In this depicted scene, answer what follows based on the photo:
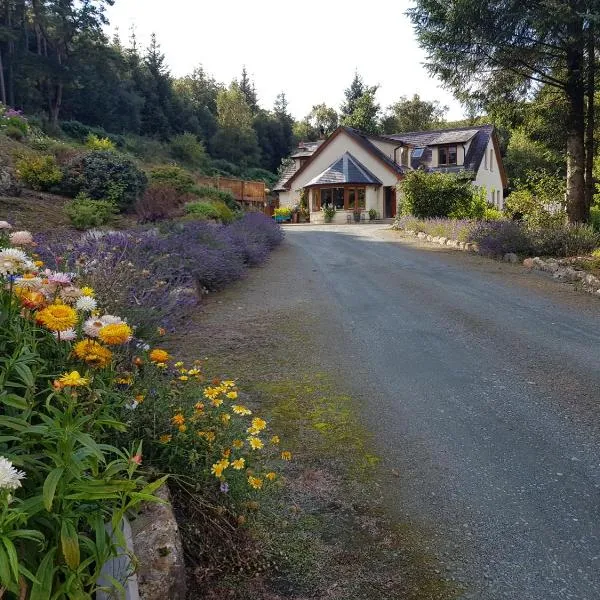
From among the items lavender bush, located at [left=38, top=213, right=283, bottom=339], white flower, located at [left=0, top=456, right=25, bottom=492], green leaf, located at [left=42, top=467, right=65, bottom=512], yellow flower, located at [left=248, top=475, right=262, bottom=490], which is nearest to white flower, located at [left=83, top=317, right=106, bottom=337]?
green leaf, located at [left=42, top=467, right=65, bottom=512]

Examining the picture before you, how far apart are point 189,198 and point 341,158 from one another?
22999mm

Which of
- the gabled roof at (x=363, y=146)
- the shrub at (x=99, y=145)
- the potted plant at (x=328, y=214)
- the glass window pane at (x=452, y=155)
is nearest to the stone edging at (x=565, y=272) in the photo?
the shrub at (x=99, y=145)

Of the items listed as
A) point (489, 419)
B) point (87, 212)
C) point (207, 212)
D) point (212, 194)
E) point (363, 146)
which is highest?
point (363, 146)

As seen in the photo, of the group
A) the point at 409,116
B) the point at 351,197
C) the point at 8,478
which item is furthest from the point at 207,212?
the point at 409,116

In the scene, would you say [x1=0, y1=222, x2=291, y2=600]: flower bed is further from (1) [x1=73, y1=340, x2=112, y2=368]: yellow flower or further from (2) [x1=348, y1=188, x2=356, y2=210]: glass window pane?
(2) [x1=348, y1=188, x2=356, y2=210]: glass window pane

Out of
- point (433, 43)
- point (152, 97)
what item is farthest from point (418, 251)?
point (152, 97)

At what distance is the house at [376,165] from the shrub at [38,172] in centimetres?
2402

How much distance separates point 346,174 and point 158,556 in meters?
36.6

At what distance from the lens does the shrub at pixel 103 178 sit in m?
13.4

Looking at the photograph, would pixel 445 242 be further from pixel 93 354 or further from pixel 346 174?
pixel 346 174

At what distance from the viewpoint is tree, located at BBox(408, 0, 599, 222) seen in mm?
12266

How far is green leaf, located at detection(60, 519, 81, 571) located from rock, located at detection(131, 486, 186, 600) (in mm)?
489

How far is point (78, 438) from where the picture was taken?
1.59m

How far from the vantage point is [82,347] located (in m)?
1.94
